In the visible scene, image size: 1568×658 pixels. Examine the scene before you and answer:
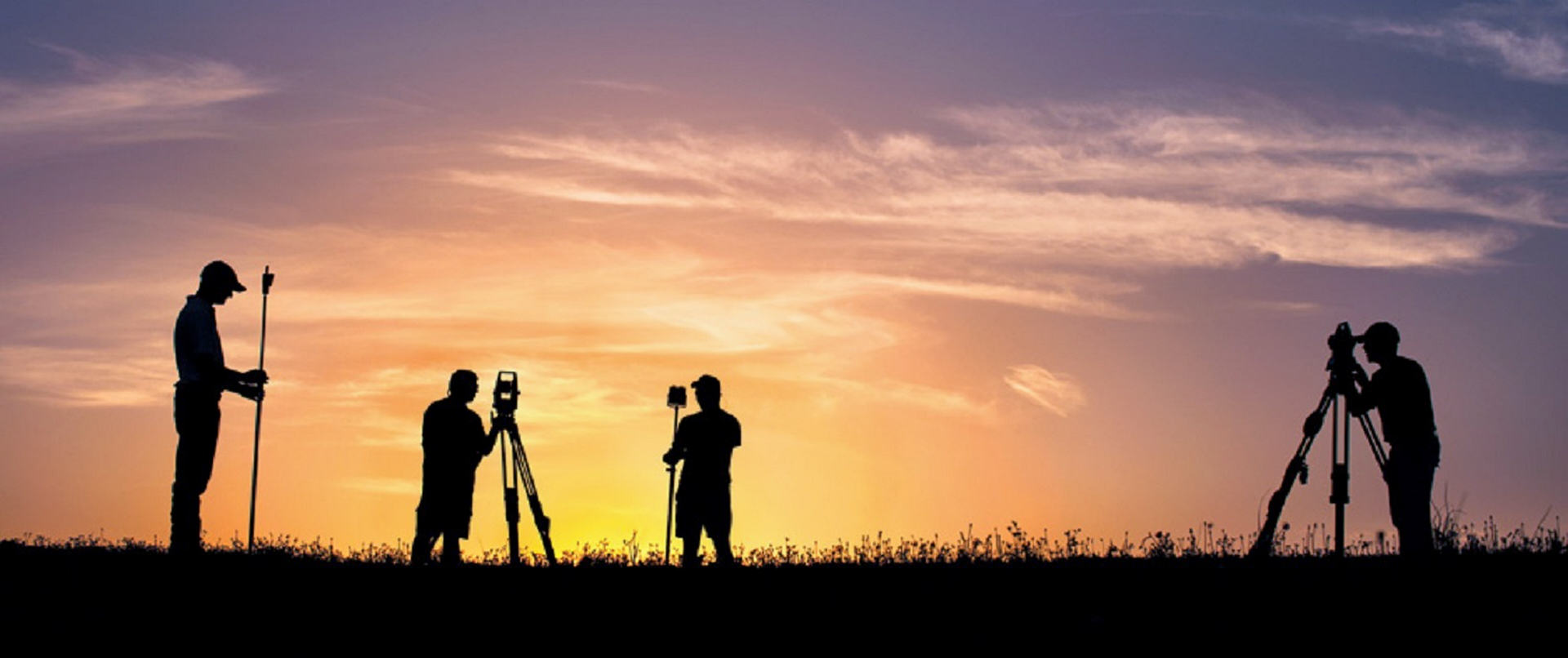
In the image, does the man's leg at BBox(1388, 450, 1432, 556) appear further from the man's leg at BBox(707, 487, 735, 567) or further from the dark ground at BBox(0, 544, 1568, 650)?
the man's leg at BBox(707, 487, 735, 567)

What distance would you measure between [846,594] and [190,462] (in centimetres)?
659

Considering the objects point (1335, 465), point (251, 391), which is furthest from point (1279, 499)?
point (251, 391)

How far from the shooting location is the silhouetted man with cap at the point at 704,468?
1866 cm

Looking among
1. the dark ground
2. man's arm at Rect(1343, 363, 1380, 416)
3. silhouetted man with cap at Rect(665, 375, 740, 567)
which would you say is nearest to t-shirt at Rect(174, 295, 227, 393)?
the dark ground

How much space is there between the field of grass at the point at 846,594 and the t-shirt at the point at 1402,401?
1.17 meters

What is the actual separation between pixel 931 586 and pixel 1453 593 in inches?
168

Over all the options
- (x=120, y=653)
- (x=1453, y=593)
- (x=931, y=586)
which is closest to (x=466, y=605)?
(x=120, y=653)

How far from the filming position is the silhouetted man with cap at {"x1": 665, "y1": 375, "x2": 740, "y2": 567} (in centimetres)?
1866

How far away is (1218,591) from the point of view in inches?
564

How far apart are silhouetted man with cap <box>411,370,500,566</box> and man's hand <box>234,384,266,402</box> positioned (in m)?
1.70

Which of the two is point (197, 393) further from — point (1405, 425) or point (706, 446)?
point (1405, 425)

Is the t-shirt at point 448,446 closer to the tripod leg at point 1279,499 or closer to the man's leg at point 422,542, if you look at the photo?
the man's leg at point 422,542

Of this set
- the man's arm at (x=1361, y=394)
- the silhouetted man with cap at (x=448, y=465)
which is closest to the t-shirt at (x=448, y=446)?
the silhouetted man with cap at (x=448, y=465)

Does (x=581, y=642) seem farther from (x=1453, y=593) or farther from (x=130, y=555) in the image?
(x=130, y=555)
